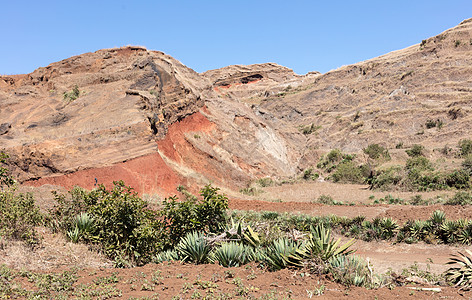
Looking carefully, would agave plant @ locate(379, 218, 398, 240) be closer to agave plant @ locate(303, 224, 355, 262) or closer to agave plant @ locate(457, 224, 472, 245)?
agave plant @ locate(457, 224, 472, 245)

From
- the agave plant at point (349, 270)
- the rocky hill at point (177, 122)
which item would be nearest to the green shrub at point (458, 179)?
the rocky hill at point (177, 122)

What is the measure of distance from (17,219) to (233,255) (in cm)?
463

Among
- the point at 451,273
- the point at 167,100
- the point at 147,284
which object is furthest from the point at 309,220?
the point at 167,100

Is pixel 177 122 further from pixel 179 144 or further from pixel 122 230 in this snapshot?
pixel 122 230

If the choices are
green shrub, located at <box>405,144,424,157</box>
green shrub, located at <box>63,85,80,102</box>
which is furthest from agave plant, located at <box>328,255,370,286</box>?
green shrub, located at <box>405,144,424,157</box>

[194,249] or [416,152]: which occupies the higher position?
[416,152]

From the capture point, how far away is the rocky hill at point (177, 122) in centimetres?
1728

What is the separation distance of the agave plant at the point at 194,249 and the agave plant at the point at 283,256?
1372mm

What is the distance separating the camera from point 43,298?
5500 millimetres

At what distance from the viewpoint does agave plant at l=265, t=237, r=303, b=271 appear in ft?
22.5

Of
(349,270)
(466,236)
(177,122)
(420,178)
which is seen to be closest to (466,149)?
(420,178)

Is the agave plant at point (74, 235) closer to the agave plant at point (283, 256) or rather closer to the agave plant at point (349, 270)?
the agave plant at point (283, 256)

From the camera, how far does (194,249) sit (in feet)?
25.3

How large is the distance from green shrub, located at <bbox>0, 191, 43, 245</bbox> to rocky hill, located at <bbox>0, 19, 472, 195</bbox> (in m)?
7.95
